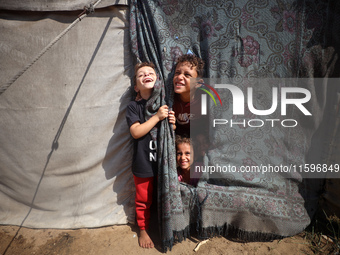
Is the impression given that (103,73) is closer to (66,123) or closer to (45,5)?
(66,123)

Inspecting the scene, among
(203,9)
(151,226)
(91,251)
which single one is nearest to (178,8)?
(203,9)

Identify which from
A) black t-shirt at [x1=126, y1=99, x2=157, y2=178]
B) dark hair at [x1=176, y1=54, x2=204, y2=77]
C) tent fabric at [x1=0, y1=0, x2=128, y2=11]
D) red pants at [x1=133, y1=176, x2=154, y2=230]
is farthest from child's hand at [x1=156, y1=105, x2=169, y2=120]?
tent fabric at [x1=0, y1=0, x2=128, y2=11]

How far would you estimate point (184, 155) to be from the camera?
1.94 metres

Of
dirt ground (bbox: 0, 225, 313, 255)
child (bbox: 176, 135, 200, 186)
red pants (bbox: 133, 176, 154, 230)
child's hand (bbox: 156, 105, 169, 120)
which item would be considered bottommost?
dirt ground (bbox: 0, 225, 313, 255)

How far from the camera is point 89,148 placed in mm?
2025

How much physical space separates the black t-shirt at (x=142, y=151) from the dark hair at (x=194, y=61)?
1.58ft

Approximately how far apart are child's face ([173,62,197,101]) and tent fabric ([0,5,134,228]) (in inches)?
18.0

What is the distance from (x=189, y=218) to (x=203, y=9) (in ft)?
5.87

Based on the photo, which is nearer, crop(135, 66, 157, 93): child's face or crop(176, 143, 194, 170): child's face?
crop(135, 66, 157, 93): child's face

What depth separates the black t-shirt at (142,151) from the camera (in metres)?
1.86

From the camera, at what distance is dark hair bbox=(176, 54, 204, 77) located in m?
1.84

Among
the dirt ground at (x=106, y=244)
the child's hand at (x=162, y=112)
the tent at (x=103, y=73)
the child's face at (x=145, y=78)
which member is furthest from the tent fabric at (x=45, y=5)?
the dirt ground at (x=106, y=244)

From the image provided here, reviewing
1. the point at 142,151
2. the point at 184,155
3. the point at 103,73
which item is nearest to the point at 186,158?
the point at 184,155

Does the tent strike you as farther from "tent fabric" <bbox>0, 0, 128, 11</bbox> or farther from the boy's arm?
the boy's arm
